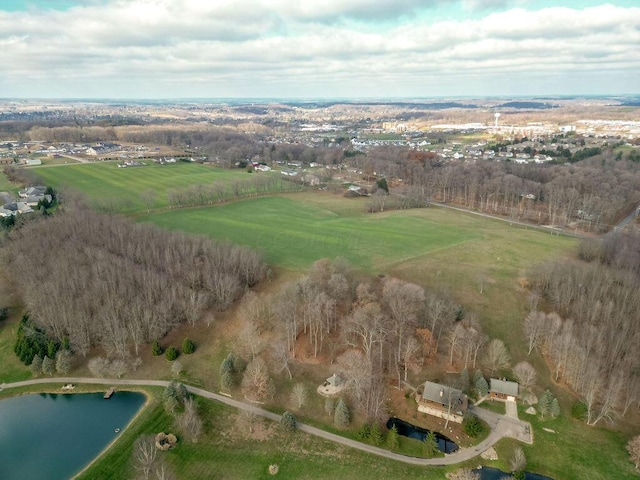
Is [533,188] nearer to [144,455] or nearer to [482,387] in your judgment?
[482,387]

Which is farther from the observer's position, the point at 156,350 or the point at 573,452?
the point at 156,350

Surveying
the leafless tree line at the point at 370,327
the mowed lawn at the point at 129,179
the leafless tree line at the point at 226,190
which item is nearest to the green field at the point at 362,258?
the mowed lawn at the point at 129,179

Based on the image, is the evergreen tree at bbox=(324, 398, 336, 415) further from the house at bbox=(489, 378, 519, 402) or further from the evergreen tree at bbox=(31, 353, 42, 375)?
the evergreen tree at bbox=(31, 353, 42, 375)

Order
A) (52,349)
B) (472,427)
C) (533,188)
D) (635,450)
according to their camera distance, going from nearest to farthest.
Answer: (635,450)
(472,427)
(52,349)
(533,188)

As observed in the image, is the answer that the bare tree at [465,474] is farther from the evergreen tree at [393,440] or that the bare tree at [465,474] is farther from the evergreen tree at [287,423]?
the evergreen tree at [287,423]

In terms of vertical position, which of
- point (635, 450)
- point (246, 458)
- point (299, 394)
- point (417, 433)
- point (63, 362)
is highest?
point (63, 362)

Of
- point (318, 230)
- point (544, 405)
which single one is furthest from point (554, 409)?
point (318, 230)
